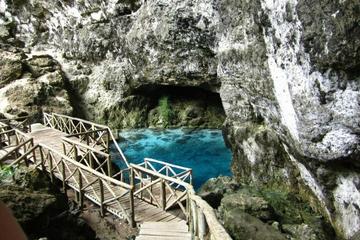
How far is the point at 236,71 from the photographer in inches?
484

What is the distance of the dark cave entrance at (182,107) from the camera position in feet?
76.0

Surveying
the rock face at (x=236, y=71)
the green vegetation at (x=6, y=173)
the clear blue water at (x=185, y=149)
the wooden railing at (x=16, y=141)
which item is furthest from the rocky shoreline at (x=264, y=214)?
the wooden railing at (x=16, y=141)

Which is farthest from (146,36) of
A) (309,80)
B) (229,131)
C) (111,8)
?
(309,80)

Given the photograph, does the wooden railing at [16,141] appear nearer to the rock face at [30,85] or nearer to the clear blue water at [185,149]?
the rock face at [30,85]

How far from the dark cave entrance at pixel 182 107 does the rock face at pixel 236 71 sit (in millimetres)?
213

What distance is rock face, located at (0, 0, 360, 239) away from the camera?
761 centimetres

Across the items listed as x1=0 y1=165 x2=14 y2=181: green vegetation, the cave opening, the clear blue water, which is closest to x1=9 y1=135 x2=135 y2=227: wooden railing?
x1=0 y1=165 x2=14 y2=181: green vegetation

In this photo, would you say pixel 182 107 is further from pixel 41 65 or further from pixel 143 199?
pixel 143 199

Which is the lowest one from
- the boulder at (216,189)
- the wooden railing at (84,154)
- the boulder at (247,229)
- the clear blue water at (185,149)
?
the clear blue water at (185,149)

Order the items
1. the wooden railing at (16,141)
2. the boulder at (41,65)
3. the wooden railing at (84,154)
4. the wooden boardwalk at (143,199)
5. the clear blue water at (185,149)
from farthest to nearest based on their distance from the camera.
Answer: the boulder at (41,65)
the clear blue water at (185,149)
the wooden railing at (16,141)
the wooden railing at (84,154)
the wooden boardwalk at (143,199)

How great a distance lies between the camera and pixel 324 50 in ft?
24.0

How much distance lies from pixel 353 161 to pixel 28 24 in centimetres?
2399

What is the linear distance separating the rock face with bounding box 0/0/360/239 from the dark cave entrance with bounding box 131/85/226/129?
21cm

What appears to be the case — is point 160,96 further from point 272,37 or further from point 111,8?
point 272,37
